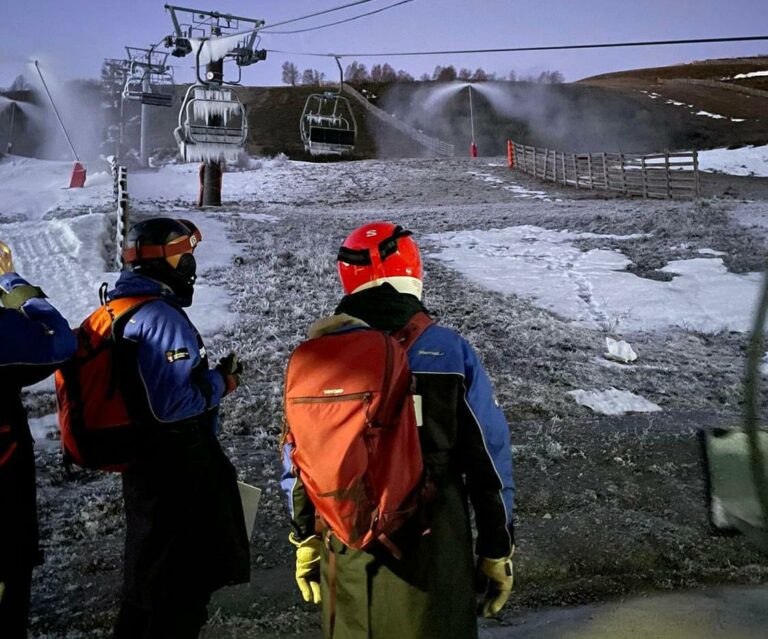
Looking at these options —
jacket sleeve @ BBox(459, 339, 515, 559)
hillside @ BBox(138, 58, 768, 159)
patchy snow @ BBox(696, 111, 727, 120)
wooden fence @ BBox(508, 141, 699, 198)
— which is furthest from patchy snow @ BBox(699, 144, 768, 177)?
jacket sleeve @ BBox(459, 339, 515, 559)

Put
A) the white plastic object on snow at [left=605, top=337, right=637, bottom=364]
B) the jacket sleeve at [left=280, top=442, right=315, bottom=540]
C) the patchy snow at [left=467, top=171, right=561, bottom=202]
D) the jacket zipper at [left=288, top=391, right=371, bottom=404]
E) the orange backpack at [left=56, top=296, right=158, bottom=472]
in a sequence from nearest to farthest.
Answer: the jacket zipper at [left=288, top=391, right=371, bottom=404] < the jacket sleeve at [left=280, top=442, right=315, bottom=540] < the orange backpack at [left=56, top=296, right=158, bottom=472] < the white plastic object on snow at [left=605, top=337, right=637, bottom=364] < the patchy snow at [left=467, top=171, right=561, bottom=202]

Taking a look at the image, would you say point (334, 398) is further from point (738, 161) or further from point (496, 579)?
point (738, 161)

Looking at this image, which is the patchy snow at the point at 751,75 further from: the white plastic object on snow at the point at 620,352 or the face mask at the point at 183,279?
the face mask at the point at 183,279

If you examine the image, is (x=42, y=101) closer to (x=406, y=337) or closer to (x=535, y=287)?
(x=535, y=287)

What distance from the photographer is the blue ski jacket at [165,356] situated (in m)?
2.27

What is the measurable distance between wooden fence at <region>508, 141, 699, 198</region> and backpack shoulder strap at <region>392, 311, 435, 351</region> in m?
19.4

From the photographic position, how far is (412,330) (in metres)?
1.91

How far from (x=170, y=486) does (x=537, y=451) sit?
3.48m

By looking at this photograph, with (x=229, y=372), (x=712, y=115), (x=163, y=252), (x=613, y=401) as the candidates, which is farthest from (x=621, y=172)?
(x=712, y=115)

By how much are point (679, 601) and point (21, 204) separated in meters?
22.0

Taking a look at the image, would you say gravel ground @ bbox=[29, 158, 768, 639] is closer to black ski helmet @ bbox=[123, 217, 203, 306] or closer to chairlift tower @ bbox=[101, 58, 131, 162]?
black ski helmet @ bbox=[123, 217, 203, 306]

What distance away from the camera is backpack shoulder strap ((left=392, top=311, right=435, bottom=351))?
188 centimetres

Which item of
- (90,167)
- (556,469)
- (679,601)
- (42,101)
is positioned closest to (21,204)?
(90,167)

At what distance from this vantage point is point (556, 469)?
486 centimetres
